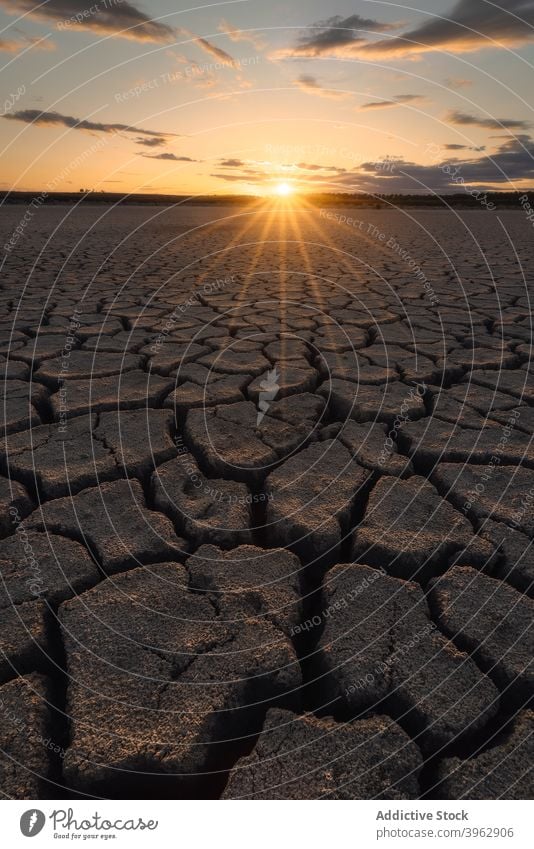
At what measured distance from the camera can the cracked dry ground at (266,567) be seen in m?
0.92

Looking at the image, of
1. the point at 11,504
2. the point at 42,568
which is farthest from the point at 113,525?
the point at 11,504

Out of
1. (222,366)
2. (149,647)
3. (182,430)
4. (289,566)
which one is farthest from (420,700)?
(222,366)

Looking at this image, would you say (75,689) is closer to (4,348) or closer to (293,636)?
(293,636)

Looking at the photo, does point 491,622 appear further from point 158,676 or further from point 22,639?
point 22,639

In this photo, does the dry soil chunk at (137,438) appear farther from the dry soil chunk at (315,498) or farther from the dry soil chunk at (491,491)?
the dry soil chunk at (491,491)

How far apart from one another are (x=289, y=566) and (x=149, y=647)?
1.27 feet

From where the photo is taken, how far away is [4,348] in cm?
279

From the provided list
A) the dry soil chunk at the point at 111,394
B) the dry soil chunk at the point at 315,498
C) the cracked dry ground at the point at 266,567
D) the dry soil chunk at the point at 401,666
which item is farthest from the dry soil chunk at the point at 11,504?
the dry soil chunk at the point at 401,666
